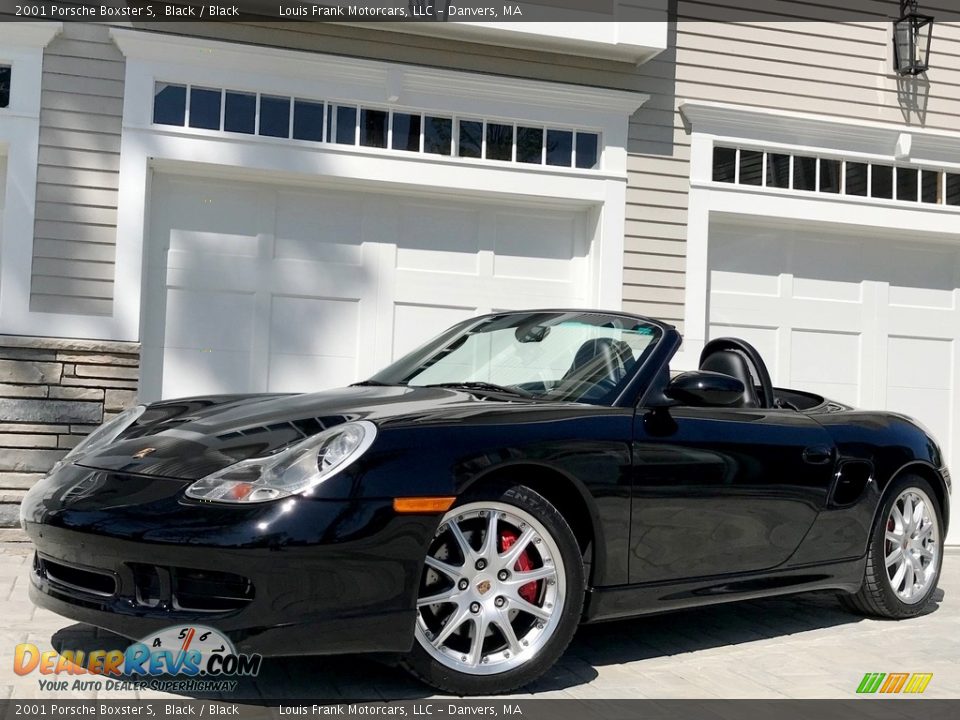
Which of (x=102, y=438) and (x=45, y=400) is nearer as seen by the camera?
(x=102, y=438)

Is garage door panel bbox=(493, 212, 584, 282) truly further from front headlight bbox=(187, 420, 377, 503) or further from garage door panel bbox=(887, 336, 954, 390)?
front headlight bbox=(187, 420, 377, 503)

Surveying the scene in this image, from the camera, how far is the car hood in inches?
132

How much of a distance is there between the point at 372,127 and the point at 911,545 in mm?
4464

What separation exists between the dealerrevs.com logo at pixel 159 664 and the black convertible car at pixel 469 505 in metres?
0.07

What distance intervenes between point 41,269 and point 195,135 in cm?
129

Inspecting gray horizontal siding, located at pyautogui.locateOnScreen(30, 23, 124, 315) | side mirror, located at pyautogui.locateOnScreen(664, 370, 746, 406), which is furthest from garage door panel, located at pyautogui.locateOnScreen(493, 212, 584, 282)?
side mirror, located at pyautogui.locateOnScreen(664, 370, 746, 406)

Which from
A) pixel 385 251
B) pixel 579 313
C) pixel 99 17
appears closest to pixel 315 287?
pixel 385 251

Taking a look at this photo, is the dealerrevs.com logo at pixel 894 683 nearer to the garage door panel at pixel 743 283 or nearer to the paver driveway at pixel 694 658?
the paver driveway at pixel 694 658

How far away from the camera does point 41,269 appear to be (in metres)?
6.88

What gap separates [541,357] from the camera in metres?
4.23

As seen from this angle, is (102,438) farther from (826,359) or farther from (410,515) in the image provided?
(826,359)

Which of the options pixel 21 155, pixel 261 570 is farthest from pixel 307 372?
pixel 261 570

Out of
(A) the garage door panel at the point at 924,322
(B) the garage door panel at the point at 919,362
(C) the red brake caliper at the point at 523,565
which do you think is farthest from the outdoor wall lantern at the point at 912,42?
(C) the red brake caliper at the point at 523,565

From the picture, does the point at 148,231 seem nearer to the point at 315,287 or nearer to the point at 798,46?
the point at 315,287
